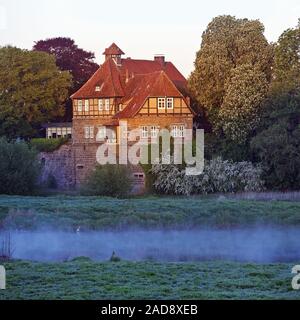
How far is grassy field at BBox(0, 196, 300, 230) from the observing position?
21.4m

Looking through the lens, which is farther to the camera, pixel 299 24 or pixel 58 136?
pixel 58 136

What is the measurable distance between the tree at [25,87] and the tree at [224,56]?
20.4 ft

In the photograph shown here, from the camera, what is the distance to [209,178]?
106 feet

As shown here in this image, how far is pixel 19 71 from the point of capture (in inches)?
1457

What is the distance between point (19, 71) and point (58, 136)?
3614 millimetres

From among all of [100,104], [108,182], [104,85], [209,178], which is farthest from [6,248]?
[104,85]

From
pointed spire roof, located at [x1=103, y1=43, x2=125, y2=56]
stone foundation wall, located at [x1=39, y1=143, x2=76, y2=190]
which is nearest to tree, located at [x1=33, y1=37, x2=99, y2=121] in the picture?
pointed spire roof, located at [x1=103, y1=43, x2=125, y2=56]

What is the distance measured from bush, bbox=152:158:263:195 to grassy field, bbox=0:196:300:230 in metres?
4.74

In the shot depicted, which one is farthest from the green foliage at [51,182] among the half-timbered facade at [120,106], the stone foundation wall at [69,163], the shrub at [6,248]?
the shrub at [6,248]

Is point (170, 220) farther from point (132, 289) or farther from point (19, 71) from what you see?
point (19, 71)

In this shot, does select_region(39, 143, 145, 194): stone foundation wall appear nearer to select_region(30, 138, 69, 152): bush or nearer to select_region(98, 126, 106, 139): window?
select_region(30, 138, 69, 152): bush

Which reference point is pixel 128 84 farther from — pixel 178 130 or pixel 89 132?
pixel 178 130
